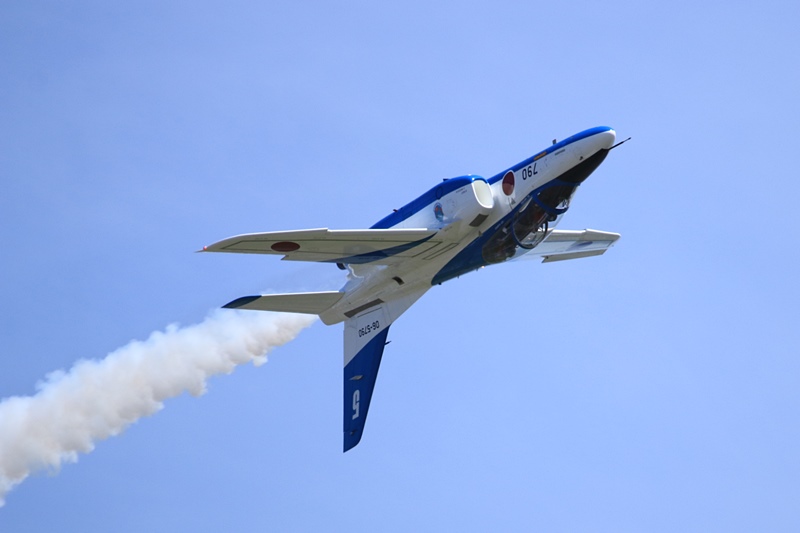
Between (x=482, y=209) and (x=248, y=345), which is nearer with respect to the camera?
(x=482, y=209)

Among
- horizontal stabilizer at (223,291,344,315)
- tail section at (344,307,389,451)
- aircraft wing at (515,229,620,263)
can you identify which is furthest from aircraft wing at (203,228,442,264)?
aircraft wing at (515,229,620,263)

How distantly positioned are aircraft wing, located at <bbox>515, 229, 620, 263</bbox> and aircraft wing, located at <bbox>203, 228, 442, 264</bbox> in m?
4.46

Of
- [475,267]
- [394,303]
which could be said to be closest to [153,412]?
[394,303]

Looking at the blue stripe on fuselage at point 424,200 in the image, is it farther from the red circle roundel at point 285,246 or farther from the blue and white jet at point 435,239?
the red circle roundel at point 285,246

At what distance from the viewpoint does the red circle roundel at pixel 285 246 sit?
31391 mm

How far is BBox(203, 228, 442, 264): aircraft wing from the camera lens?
3077 cm

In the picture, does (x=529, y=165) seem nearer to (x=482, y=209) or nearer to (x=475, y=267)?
(x=482, y=209)

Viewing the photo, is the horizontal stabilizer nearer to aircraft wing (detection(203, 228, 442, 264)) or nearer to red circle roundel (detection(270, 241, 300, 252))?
aircraft wing (detection(203, 228, 442, 264))

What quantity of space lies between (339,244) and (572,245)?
8.88 m

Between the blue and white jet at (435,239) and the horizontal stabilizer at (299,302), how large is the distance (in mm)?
30

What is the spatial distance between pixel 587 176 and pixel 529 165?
154cm

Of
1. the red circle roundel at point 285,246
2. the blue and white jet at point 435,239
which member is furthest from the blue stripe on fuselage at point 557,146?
the red circle roundel at point 285,246

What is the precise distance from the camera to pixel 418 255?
34.1 metres

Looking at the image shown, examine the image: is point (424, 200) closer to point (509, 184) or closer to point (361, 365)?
point (509, 184)
